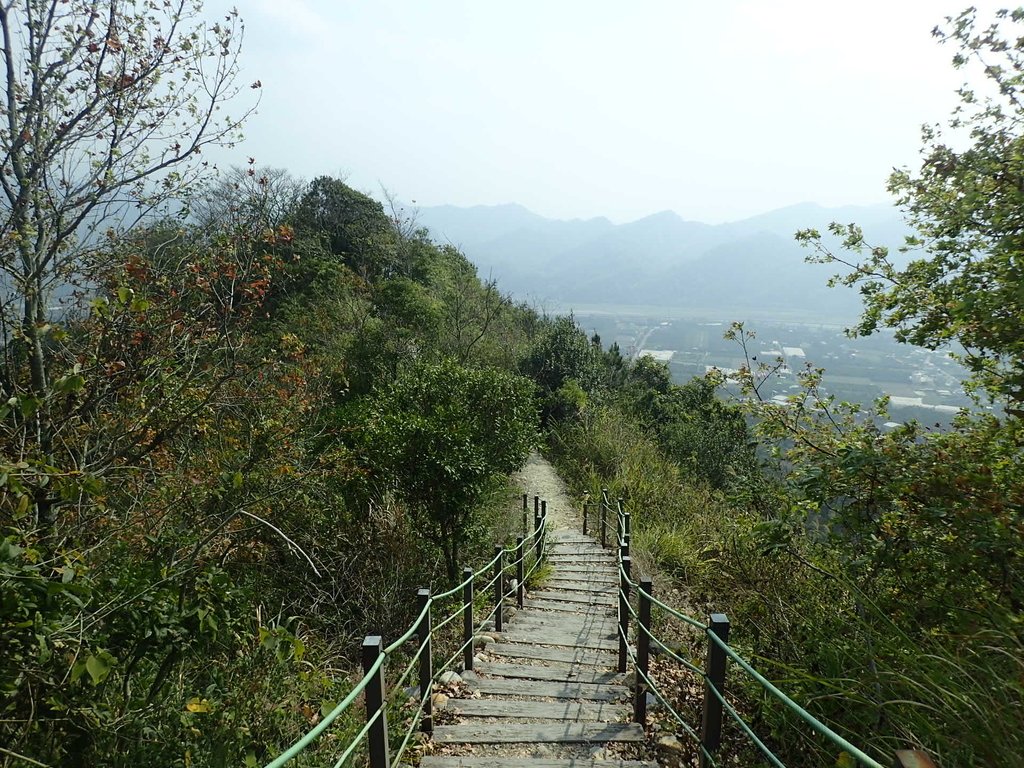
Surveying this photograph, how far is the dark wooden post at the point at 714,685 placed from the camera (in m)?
2.80

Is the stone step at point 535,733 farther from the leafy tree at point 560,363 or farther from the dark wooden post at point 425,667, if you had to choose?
the leafy tree at point 560,363

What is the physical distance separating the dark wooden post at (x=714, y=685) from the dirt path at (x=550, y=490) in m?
9.26

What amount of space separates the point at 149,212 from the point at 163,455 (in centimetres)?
323

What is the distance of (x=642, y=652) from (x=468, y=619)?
5.21 ft

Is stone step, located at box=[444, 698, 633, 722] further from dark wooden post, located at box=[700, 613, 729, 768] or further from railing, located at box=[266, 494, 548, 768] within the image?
dark wooden post, located at box=[700, 613, 729, 768]

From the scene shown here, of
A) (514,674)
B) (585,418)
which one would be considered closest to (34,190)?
(514,674)

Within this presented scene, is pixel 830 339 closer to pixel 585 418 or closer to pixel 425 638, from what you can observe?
pixel 585 418

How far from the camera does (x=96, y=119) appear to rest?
459 centimetres

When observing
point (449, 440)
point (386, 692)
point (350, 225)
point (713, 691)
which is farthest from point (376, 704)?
point (350, 225)

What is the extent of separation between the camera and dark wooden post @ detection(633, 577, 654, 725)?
4.01m

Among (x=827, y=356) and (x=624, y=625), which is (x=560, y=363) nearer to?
(x=624, y=625)

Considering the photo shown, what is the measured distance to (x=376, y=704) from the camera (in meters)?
2.71

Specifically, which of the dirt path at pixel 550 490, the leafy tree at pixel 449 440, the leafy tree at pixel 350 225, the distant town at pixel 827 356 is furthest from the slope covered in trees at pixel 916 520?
the leafy tree at pixel 350 225

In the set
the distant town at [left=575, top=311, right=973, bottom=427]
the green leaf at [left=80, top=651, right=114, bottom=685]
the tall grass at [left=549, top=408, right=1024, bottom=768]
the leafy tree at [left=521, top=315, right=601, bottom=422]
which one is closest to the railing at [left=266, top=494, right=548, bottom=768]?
the green leaf at [left=80, top=651, right=114, bottom=685]
